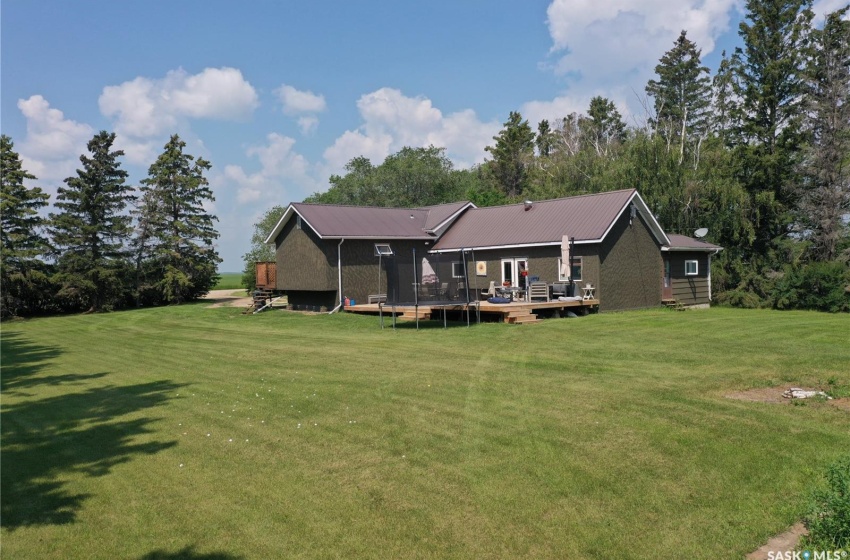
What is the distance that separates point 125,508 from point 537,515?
3.69 meters

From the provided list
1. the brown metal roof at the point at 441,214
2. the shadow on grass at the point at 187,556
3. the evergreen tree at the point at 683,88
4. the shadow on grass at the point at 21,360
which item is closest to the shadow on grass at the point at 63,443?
the shadow on grass at the point at 21,360

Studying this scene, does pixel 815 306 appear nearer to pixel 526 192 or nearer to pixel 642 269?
pixel 642 269

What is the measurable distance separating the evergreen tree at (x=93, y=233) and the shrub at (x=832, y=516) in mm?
38295

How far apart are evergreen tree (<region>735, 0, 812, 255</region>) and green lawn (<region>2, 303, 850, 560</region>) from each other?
20434 mm

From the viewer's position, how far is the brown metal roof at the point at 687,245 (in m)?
28.5

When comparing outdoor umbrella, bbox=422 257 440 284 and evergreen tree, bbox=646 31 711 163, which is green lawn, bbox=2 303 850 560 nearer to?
outdoor umbrella, bbox=422 257 440 284

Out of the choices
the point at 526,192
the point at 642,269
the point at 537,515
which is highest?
the point at 526,192

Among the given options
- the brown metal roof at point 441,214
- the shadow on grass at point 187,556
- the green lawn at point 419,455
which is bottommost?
the shadow on grass at point 187,556

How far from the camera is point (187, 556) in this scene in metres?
4.64

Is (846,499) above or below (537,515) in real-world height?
above

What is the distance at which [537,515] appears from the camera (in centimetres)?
518

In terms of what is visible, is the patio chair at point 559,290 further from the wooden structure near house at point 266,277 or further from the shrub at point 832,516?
the shrub at point 832,516

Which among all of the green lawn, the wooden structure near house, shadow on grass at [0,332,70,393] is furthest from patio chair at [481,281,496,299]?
shadow on grass at [0,332,70,393]

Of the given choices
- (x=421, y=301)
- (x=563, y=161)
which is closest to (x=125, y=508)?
(x=421, y=301)
